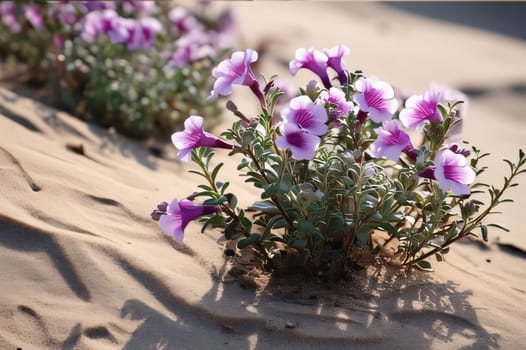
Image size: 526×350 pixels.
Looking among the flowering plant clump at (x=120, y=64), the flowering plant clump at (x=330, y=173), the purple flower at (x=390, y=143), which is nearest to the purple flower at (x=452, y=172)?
the flowering plant clump at (x=330, y=173)

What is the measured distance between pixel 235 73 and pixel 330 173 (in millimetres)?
501

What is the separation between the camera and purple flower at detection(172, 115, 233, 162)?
2551 mm

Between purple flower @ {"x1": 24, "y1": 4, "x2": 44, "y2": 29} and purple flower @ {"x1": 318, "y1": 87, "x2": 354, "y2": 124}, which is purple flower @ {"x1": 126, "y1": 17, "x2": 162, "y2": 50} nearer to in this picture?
purple flower @ {"x1": 24, "y1": 4, "x2": 44, "y2": 29}

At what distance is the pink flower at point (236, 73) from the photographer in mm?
2590

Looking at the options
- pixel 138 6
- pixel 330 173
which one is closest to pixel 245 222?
pixel 330 173

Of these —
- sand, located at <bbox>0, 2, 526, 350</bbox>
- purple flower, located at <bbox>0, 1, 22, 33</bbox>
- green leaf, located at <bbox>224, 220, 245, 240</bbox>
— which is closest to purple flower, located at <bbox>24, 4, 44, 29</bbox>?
purple flower, located at <bbox>0, 1, 22, 33</bbox>

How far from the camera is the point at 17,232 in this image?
2.74m

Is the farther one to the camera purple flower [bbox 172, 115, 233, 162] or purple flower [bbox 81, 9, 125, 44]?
purple flower [bbox 81, 9, 125, 44]

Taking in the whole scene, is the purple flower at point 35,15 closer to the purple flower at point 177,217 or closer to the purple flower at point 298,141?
the purple flower at point 177,217

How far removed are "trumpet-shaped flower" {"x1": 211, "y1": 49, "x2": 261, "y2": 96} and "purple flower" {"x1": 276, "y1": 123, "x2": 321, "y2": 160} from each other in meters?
0.32

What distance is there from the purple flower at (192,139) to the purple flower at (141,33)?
2.12 m

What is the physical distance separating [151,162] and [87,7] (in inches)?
50.8

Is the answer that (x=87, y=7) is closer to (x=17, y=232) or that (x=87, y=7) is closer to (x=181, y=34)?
(x=181, y=34)

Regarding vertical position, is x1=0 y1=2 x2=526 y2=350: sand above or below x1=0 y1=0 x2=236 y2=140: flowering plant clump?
below
